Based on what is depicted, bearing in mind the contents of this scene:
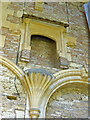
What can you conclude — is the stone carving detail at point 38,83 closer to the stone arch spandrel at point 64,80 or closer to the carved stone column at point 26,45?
the stone arch spandrel at point 64,80

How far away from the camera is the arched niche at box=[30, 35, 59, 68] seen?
18.4 feet

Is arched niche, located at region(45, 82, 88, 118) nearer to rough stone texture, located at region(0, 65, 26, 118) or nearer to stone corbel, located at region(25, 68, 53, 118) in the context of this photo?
stone corbel, located at region(25, 68, 53, 118)

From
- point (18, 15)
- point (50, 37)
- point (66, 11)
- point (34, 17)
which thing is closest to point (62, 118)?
point (50, 37)

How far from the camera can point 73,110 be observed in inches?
185

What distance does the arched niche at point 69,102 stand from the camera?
454 centimetres

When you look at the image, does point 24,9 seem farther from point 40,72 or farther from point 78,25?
point 40,72

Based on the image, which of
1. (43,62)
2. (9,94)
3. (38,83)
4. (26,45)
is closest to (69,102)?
(38,83)

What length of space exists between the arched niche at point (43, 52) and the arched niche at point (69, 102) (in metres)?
0.88

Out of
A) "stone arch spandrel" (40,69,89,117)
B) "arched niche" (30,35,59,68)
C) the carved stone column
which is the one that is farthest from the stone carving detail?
"arched niche" (30,35,59,68)

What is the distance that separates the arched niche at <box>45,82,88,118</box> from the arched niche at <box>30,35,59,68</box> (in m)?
0.88

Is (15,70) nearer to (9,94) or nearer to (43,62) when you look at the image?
(9,94)

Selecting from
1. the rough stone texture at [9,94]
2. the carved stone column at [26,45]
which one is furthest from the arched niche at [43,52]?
the rough stone texture at [9,94]

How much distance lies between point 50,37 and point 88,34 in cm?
170

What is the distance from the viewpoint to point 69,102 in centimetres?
484
